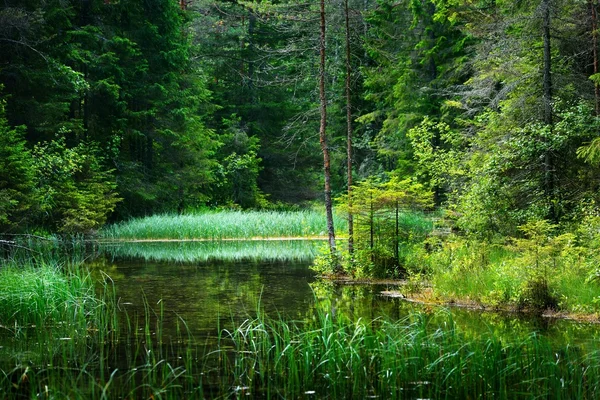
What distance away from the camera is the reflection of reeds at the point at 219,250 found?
21.5 metres

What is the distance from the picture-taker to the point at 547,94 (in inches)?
592

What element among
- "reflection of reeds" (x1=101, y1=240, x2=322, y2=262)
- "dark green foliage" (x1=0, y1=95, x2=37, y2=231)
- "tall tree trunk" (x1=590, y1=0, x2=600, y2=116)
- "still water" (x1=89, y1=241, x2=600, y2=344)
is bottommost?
"reflection of reeds" (x1=101, y1=240, x2=322, y2=262)

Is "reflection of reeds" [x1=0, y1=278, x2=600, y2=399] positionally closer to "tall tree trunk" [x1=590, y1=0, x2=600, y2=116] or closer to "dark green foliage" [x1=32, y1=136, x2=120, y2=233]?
"tall tree trunk" [x1=590, y1=0, x2=600, y2=116]

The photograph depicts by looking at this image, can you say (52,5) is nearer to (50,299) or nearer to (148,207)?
(148,207)

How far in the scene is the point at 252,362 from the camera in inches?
283

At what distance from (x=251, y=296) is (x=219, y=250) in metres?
11.7

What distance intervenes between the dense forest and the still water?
2704 millimetres

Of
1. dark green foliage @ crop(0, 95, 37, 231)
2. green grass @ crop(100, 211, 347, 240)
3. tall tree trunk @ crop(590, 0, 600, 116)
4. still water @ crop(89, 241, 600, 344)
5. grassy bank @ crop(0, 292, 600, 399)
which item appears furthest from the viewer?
green grass @ crop(100, 211, 347, 240)

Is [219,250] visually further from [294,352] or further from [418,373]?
[418,373]

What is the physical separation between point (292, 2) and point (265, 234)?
13.7m

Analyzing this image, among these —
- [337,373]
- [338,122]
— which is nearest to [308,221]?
[338,122]

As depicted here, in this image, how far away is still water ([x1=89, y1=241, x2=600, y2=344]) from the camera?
962 cm

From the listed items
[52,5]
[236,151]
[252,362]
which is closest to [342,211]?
[252,362]

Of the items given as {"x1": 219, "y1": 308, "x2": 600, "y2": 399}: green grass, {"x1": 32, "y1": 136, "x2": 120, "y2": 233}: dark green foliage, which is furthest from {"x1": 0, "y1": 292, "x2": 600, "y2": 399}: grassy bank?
{"x1": 32, "y1": 136, "x2": 120, "y2": 233}: dark green foliage
